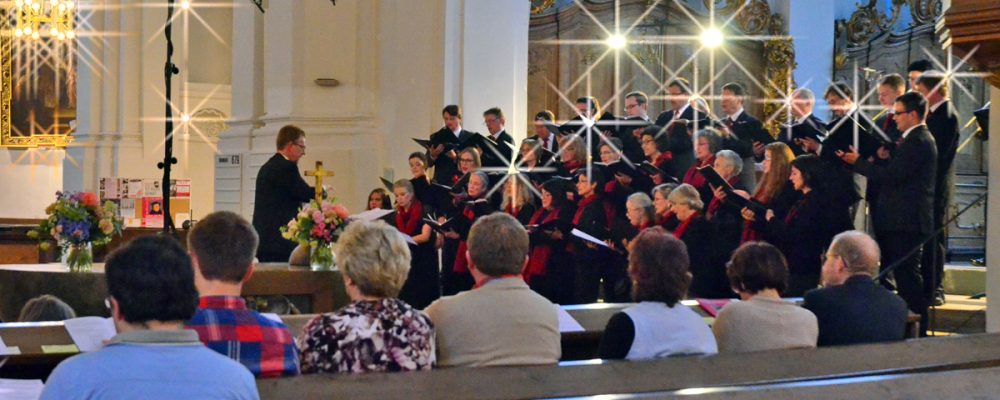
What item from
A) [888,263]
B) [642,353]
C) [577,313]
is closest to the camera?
[642,353]

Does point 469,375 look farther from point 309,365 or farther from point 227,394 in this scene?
point 227,394

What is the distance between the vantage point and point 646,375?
3.51 metres

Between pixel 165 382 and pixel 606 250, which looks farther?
pixel 606 250

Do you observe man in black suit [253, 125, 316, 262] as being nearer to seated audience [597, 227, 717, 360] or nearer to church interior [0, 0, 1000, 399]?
church interior [0, 0, 1000, 399]

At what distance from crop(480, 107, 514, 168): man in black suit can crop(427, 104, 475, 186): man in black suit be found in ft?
0.63

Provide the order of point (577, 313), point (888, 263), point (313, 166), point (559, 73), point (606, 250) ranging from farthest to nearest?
point (559, 73), point (313, 166), point (606, 250), point (888, 263), point (577, 313)

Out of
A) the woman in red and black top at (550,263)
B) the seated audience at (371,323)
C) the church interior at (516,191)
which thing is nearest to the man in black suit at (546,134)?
the church interior at (516,191)

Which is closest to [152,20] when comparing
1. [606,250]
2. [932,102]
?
[606,250]

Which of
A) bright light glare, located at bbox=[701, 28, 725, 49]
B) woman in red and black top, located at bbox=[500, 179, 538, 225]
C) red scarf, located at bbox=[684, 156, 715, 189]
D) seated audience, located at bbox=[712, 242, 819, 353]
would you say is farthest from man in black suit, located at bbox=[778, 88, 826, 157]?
bright light glare, located at bbox=[701, 28, 725, 49]

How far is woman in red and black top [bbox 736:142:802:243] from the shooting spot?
7.69 m

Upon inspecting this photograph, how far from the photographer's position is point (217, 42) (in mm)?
16656

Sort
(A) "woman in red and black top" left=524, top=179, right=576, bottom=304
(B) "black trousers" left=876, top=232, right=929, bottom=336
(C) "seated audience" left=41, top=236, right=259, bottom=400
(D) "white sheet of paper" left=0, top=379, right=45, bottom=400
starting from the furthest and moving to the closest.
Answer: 1. (A) "woman in red and black top" left=524, top=179, right=576, bottom=304
2. (B) "black trousers" left=876, top=232, right=929, bottom=336
3. (D) "white sheet of paper" left=0, top=379, right=45, bottom=400
4. (C) "seated audience" left=41, top=236, right=259, bottom=400

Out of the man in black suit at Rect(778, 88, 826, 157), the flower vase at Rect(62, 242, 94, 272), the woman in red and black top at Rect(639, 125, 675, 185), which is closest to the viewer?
the flower vase at Rect(62, 242, 94, 272)

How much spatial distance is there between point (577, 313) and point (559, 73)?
39.7ft
